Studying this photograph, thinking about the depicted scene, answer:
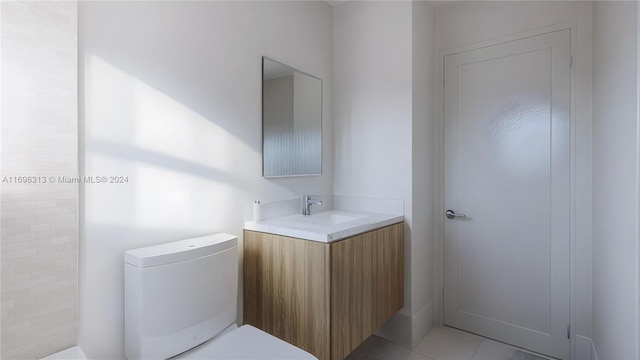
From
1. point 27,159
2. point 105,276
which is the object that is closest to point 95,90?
point 27,159

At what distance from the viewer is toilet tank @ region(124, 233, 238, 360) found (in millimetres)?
1280

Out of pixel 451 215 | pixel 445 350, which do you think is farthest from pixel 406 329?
pixel 451 215

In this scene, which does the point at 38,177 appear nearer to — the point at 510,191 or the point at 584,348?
the point at 510,191

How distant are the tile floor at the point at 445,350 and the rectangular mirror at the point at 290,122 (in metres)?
1.29

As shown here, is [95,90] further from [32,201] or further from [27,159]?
[32,201]

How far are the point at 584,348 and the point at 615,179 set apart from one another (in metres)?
1.27

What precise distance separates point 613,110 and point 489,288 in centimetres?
142

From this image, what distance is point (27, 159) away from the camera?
1.13 meters

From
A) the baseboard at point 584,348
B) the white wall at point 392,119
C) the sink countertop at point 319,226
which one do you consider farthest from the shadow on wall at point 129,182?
the baseboard at point 584,348

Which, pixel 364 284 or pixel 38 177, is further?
pixel 364 284

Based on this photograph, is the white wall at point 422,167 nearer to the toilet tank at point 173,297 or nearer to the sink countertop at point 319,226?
the sink countertop at point 319,226

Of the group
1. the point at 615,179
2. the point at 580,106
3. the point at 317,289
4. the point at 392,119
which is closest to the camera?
the point at 615,179

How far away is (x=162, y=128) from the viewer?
151 cm

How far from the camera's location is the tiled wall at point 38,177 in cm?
110
